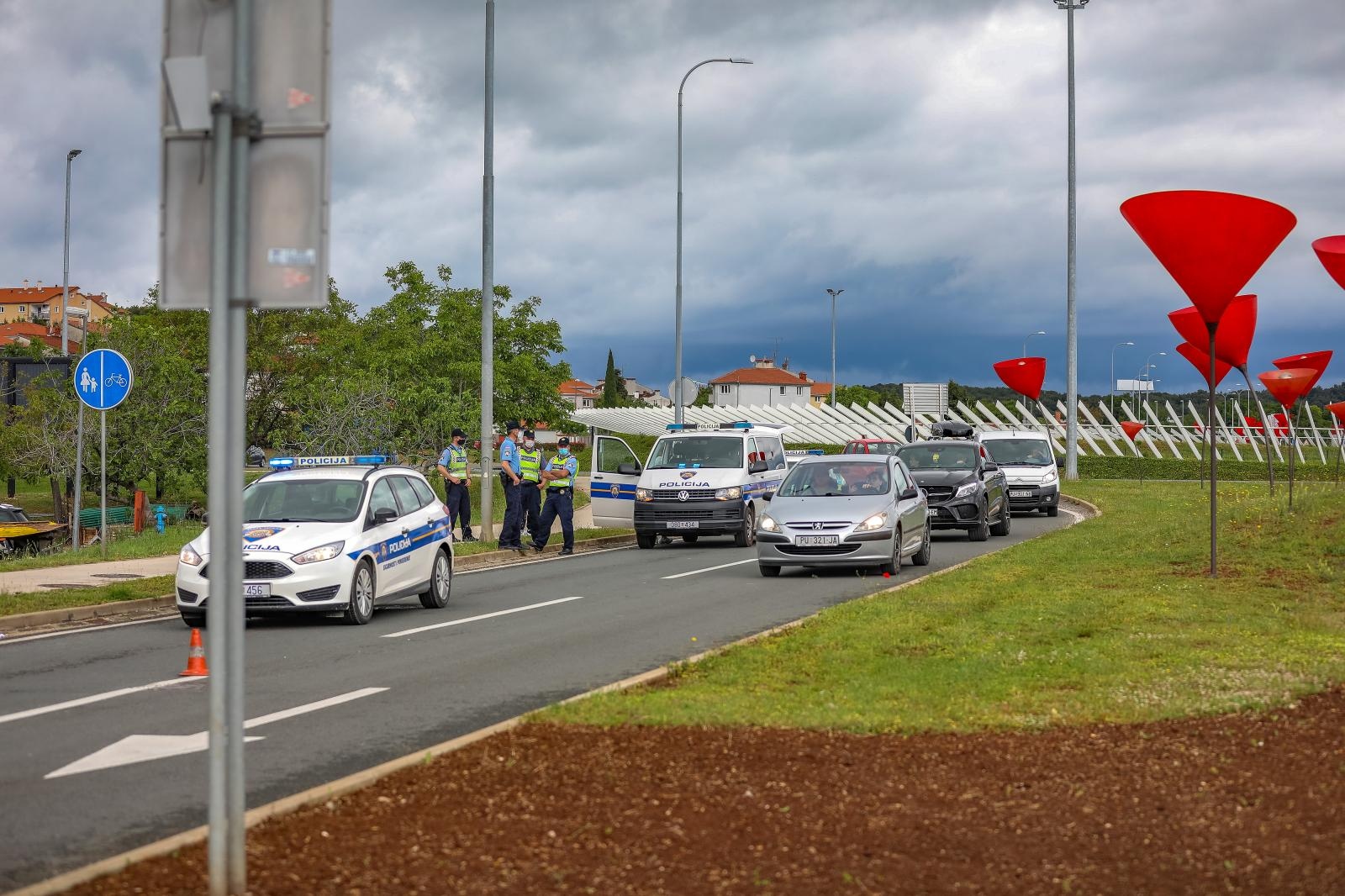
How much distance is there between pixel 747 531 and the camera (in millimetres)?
26328

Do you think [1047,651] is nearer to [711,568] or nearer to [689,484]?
[711,568]

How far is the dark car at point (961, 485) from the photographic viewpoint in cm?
2630

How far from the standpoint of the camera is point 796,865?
16.9ft

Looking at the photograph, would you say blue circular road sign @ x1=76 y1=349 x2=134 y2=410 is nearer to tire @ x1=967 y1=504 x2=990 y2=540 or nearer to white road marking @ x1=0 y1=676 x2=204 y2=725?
white road marking @ x1=0 y1=676 x2=204 y2=725

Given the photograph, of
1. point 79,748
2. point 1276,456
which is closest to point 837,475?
point 79,748

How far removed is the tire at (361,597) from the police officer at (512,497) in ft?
28.3

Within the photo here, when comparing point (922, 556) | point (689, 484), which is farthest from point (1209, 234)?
point (689, 484)

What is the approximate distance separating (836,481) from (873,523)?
162 centimetres

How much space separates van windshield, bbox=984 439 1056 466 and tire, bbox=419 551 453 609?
69.7ft

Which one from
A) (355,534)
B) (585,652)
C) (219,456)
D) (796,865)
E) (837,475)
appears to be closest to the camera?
(219,456)

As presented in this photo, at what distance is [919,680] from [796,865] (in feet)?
13.9

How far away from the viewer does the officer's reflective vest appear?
2391cm

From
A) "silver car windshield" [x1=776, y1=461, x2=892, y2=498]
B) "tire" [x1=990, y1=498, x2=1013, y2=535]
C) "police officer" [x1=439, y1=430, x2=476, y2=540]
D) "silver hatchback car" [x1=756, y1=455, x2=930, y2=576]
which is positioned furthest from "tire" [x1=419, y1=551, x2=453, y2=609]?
"tire" [x1=990, y1=498, x2=1013, y2=535]

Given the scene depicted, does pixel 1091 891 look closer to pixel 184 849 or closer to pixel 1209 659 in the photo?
pixel 184 849
